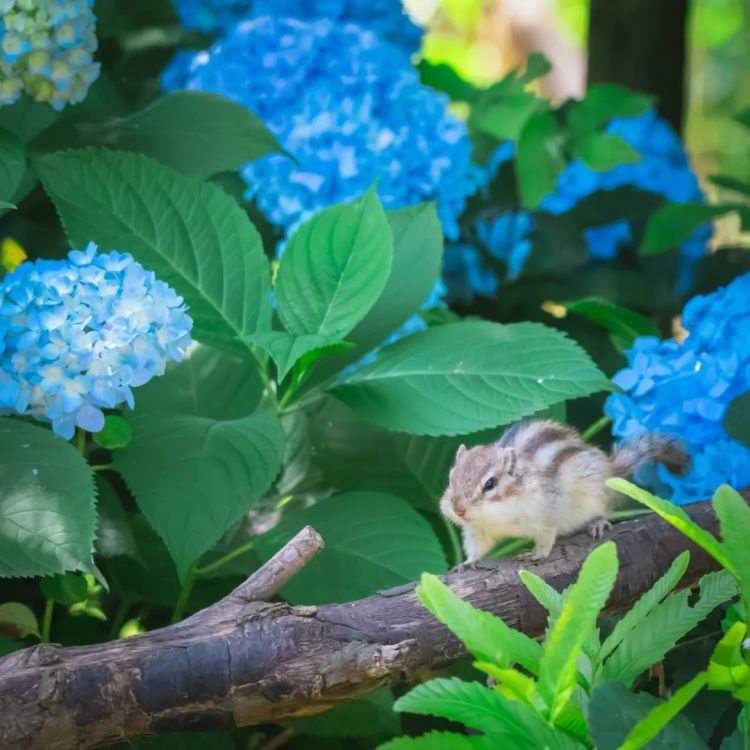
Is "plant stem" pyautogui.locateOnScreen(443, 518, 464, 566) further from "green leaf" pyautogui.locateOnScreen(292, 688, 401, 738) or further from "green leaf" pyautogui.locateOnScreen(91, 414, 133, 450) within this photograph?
"green leaf" pyautogui.locateOnScreen(91, 414, 133, 450)

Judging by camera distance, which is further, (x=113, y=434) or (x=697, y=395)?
(x=697, y=395)

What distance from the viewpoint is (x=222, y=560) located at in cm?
107

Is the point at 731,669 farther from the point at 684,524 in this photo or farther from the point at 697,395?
the point at 697,395

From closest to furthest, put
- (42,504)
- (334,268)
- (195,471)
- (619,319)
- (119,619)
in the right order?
(42,504)
(195,471)
(334,268)
(119,619)
(619,319)

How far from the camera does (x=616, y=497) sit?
3.71 ft

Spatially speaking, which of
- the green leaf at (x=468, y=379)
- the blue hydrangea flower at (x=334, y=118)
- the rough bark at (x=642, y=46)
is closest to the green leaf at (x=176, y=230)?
the green leaf at (x=468, y=379)

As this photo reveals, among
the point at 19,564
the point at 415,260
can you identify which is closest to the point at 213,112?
the point at 415,260

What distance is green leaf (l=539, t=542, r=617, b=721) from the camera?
2.25 feet

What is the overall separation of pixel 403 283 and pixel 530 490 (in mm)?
264

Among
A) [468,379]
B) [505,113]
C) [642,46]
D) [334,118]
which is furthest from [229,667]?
[642,46]

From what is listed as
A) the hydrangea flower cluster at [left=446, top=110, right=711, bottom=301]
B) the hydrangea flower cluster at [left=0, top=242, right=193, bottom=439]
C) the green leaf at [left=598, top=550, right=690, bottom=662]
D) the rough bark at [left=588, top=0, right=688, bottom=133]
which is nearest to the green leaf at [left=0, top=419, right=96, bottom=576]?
the hydrangea flower cluster at [left=0, top=242, right=193, bottom=439]

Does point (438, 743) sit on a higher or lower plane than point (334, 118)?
lower

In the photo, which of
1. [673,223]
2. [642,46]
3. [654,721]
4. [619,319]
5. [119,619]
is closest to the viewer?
[654,721]

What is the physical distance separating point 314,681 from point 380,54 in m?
0.91
